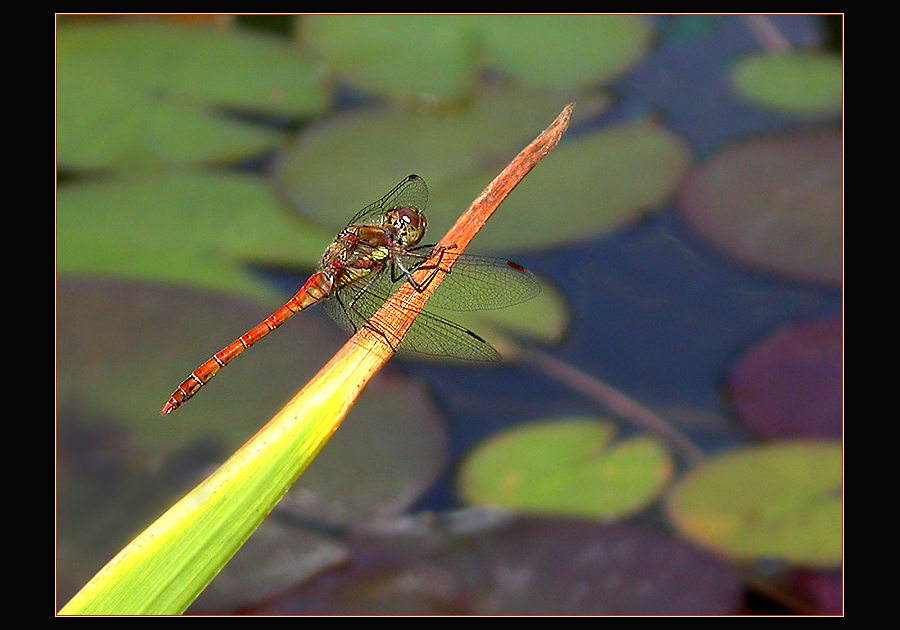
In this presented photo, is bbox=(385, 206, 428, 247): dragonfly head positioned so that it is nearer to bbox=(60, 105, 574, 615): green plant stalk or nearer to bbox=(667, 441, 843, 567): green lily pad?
bbox=(60, 105, 574, 615): green plant stalk

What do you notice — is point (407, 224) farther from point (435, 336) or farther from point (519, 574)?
point (519, 574)

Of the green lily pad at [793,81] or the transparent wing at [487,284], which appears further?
the green lily pad at [793,81]

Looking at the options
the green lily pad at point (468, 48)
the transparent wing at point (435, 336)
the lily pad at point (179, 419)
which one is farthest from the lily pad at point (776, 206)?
the transparent wing at point (435, 336)

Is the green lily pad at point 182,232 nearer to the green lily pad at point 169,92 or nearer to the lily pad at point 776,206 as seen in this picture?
the green lily pad at point 169,92

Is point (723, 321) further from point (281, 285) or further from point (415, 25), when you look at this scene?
point (415, 25)

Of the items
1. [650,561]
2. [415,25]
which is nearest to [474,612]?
[650,561]

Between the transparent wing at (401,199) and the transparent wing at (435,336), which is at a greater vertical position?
the transparent wing at (401,199)
